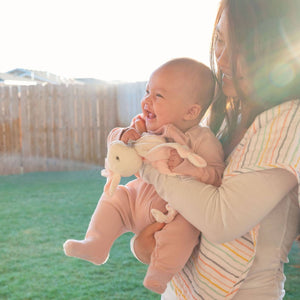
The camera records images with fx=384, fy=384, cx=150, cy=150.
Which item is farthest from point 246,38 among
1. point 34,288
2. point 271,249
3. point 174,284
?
point 34,288

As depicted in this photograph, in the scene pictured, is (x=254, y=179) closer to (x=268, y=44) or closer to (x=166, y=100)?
(x=268, y=44)

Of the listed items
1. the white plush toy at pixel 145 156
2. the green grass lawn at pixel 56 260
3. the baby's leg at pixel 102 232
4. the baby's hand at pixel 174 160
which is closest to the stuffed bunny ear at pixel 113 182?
the white plush toy at pixel 145 156

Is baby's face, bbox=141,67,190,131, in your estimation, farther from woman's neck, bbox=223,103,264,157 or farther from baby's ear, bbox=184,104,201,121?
woman's neck, bbox=223,103,264,157

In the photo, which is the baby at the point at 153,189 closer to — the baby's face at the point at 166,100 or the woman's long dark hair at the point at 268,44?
the baby's face at the point at 166,100

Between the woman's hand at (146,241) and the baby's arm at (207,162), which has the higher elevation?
the baby's arm at (207,162)

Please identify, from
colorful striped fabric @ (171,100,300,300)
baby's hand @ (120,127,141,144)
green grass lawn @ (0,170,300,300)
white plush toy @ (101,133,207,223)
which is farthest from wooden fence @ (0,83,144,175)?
colorful striped fabric @ (171,100,300,300)

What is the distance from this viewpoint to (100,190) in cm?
642

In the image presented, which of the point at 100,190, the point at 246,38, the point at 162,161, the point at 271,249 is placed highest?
the point at 246,38

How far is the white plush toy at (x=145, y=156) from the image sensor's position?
112 centimetres

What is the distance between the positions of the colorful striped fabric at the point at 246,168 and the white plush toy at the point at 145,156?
135mm

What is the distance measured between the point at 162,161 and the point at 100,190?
5.41 meters

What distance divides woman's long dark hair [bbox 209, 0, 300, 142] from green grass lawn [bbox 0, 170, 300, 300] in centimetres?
231

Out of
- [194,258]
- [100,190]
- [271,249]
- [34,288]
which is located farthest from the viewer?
[100,190]

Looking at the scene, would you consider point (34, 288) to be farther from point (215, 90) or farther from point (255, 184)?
point (255, 184)
